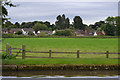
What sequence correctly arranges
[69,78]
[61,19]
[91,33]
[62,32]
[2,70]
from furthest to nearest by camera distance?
[91,33], [61,19], [62,32], [2,70], [69,78]

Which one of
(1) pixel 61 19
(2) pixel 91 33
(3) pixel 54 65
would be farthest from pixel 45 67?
(2) pixel 91 33

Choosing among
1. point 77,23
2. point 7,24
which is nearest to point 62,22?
point 77,23

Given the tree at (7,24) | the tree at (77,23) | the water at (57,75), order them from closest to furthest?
the water at (57,75), the tree at (7,24), the tree at (77,23)

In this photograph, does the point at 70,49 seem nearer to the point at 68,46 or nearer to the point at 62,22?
the point at 68,46

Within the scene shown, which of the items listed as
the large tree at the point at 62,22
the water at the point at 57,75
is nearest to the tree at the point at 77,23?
the large tree at the point at 62,22

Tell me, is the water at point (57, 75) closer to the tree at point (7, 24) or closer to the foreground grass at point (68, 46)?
the tree at point (7, 24)

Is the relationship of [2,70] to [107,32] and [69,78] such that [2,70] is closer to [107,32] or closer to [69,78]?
[69,78]

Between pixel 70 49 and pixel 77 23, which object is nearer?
pixel 70 49

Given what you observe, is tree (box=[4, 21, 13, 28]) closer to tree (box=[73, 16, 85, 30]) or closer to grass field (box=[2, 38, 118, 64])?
grass field (box=[2, 38, 118, 64])

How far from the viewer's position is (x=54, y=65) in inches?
809

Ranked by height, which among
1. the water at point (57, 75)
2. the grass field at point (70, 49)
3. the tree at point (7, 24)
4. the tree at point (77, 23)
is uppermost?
the tree at point (77, 23)

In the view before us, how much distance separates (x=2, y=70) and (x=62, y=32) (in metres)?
117

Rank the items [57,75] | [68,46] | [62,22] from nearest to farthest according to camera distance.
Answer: [57,75] → [68,46] → [62,22]

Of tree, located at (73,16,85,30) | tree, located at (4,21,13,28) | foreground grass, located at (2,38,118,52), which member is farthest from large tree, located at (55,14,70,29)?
tree, located at (4,21,13,28)
